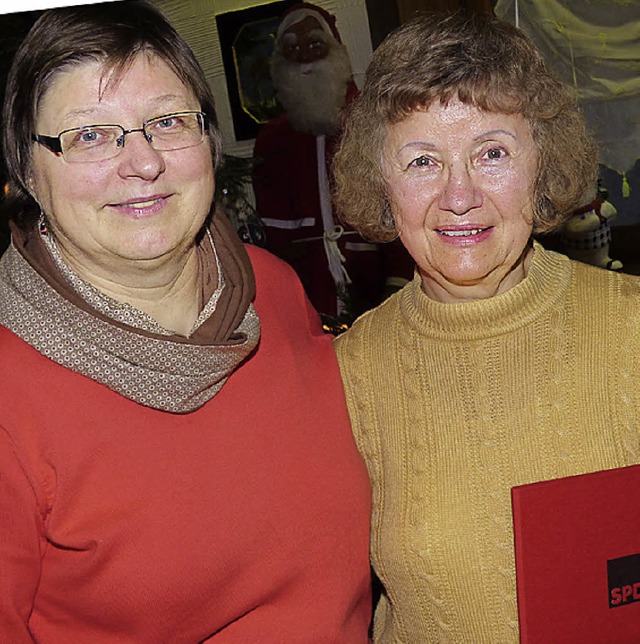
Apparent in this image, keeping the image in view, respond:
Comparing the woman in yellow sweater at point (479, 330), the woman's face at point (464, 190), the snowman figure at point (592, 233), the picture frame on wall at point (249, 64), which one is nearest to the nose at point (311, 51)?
the picture frame on wall at point (249, 64)

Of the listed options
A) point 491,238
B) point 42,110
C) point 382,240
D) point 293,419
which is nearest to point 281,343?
point 293,419

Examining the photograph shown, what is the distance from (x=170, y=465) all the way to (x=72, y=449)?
0.62 ft

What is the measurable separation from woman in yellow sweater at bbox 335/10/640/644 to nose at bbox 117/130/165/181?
512 millimetres

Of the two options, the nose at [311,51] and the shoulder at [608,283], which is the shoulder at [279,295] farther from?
the nose at [311,51]

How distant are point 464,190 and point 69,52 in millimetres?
780

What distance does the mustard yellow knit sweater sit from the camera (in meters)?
1.81

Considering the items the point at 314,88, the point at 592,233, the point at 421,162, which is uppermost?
the point at 421,162

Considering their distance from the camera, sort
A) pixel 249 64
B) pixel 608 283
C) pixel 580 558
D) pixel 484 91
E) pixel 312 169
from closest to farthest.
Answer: pixel 580 558 → pixel 484 91 → pixel 608 283 → pixel 312 169 → pixel 249 64

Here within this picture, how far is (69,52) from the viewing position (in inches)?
63.6

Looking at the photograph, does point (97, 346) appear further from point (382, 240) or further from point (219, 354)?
point (382, 240)

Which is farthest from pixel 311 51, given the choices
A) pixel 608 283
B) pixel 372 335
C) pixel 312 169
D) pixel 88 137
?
pixel 88 137

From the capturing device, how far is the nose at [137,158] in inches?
64.8

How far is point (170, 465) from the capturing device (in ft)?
5.67

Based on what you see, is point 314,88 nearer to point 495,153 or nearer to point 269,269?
point 269,269
